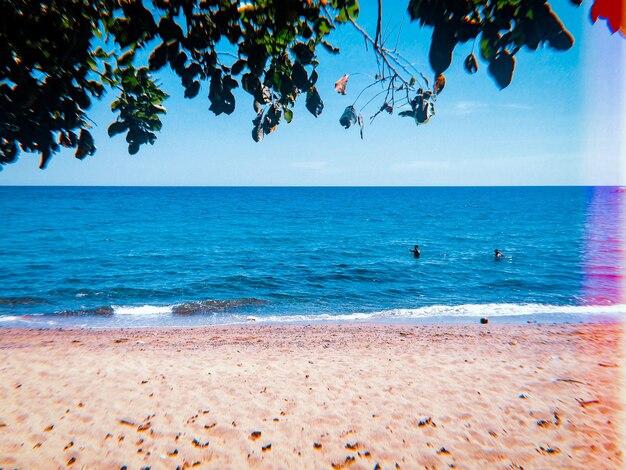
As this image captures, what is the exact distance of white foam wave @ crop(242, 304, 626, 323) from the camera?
16.5 m

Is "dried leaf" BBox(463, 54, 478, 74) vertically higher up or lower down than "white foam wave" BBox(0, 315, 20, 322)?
higher up

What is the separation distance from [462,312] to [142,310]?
17.3 metres

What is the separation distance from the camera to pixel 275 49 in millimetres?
2316

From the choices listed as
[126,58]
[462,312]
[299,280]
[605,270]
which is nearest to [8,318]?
[299,280]

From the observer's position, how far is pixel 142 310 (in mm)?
17438

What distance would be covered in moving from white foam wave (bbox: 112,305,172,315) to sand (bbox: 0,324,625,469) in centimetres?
659

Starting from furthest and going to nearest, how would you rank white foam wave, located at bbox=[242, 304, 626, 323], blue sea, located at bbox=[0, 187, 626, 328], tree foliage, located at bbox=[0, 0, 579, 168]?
blue sea, located at bbox=[0, 187, 626, 328]
white foam wave, located at bbox=[242, 304, 626, 323]
tree foliage, located at bbox=[0, 0, 579, 168]

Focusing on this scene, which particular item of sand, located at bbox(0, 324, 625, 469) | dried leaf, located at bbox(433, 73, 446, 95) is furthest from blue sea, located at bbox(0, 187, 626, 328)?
dried leaf, located at bbox(433, 73, 446, 95)

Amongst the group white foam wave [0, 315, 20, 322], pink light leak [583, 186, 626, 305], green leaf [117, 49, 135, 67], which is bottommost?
pink light leak [583, 186, 626, 305]

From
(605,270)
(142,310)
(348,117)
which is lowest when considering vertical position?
(605,270)

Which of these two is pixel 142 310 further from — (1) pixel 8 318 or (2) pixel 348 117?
(2) pixel 348 117

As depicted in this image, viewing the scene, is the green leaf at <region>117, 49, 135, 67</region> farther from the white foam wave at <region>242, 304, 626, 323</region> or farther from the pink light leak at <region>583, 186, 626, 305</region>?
the pink light leak at <region>583, 186, 626, 305</region>

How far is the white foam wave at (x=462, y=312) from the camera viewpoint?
1652cm

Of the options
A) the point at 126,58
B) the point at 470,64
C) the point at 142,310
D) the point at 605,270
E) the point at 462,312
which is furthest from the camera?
the point at 605,270
